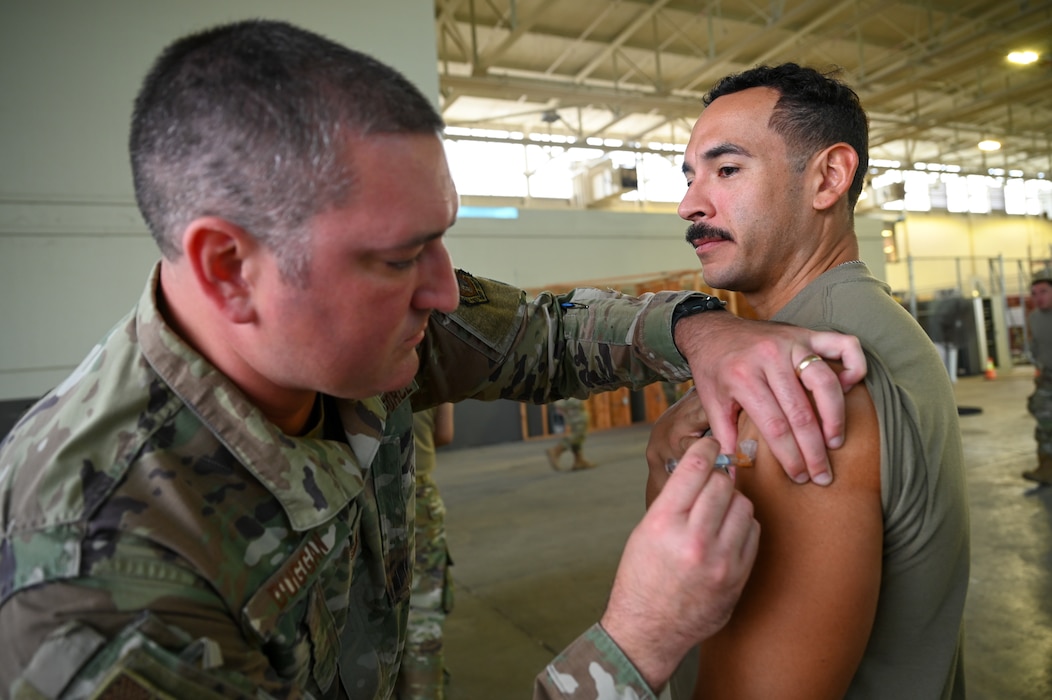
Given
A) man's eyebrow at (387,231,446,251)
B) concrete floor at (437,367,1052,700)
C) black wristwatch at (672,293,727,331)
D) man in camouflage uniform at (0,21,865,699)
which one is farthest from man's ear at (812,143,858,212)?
concrete floor at (437,367,1052,700)

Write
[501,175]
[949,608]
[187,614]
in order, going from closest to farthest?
[187,614], [949,608], [501,175]

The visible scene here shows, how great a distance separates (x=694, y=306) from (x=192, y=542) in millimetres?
1054

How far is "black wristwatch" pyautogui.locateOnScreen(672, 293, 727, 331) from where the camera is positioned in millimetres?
1447

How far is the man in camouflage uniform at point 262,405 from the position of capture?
749 mm

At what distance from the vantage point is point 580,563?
4453 millimetres

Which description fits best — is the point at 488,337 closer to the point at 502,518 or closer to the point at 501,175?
the point at 502,518

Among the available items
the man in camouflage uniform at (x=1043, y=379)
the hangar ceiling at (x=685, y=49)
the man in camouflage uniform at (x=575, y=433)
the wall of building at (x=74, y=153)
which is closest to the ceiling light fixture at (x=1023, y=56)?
the hangar ceiling at (x=685, y=49)

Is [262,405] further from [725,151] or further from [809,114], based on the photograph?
[809,114]

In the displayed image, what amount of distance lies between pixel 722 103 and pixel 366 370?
39.3 inches

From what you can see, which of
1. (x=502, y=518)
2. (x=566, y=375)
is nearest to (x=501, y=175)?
Result: (x=502, y=518)

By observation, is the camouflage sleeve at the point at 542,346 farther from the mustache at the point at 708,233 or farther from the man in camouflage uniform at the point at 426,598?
the man in camouflage uniform at the point at 426,598

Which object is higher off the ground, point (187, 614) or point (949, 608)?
point (187, 614)

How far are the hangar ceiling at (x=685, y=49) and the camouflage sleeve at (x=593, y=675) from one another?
29.0 feet

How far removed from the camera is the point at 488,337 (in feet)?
4.80
